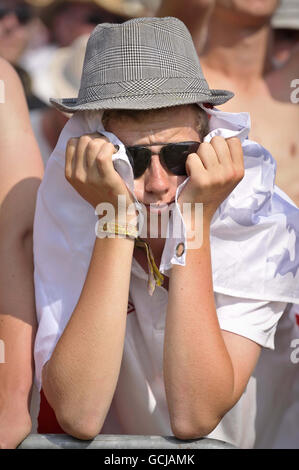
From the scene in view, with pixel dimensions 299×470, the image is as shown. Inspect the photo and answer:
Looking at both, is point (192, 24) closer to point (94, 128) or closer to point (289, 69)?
point (289, 69)

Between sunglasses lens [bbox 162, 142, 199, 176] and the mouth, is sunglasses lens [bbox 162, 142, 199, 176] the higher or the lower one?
the higher one

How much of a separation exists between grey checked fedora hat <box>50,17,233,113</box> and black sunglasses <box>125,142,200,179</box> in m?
0.10

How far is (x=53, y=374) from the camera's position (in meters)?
1.62

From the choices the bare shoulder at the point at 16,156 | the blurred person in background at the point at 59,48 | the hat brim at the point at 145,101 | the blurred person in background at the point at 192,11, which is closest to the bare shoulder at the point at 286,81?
the blurred person in background at the point at 192,11

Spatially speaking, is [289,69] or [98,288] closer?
[98,288]

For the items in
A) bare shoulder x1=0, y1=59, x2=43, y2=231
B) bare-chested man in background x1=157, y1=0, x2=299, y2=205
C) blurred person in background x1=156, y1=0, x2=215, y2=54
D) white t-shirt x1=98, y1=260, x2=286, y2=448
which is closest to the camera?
white t-shirt x1=98, y1=260, x2=286, y2=448

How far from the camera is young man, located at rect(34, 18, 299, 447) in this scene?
1.59m

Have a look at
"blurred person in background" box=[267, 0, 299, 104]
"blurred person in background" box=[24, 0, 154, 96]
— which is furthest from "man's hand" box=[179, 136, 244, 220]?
"blurred person in background" box=[24, 0, 154, 96]

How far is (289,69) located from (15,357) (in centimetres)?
254

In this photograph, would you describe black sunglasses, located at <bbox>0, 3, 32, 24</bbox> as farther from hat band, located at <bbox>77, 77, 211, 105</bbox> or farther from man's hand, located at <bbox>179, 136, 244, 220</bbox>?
man's hand, located at <bbox>179, 136, 244, 220</bbox>

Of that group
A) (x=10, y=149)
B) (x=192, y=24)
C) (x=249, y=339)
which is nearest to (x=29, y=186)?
(x=10, y=149)

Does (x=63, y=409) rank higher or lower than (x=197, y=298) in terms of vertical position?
lower

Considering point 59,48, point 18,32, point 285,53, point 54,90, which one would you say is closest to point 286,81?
point 285,53

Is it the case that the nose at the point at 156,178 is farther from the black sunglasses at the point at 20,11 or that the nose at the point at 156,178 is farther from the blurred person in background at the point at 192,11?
the black sunglasses at the point at 20,11
